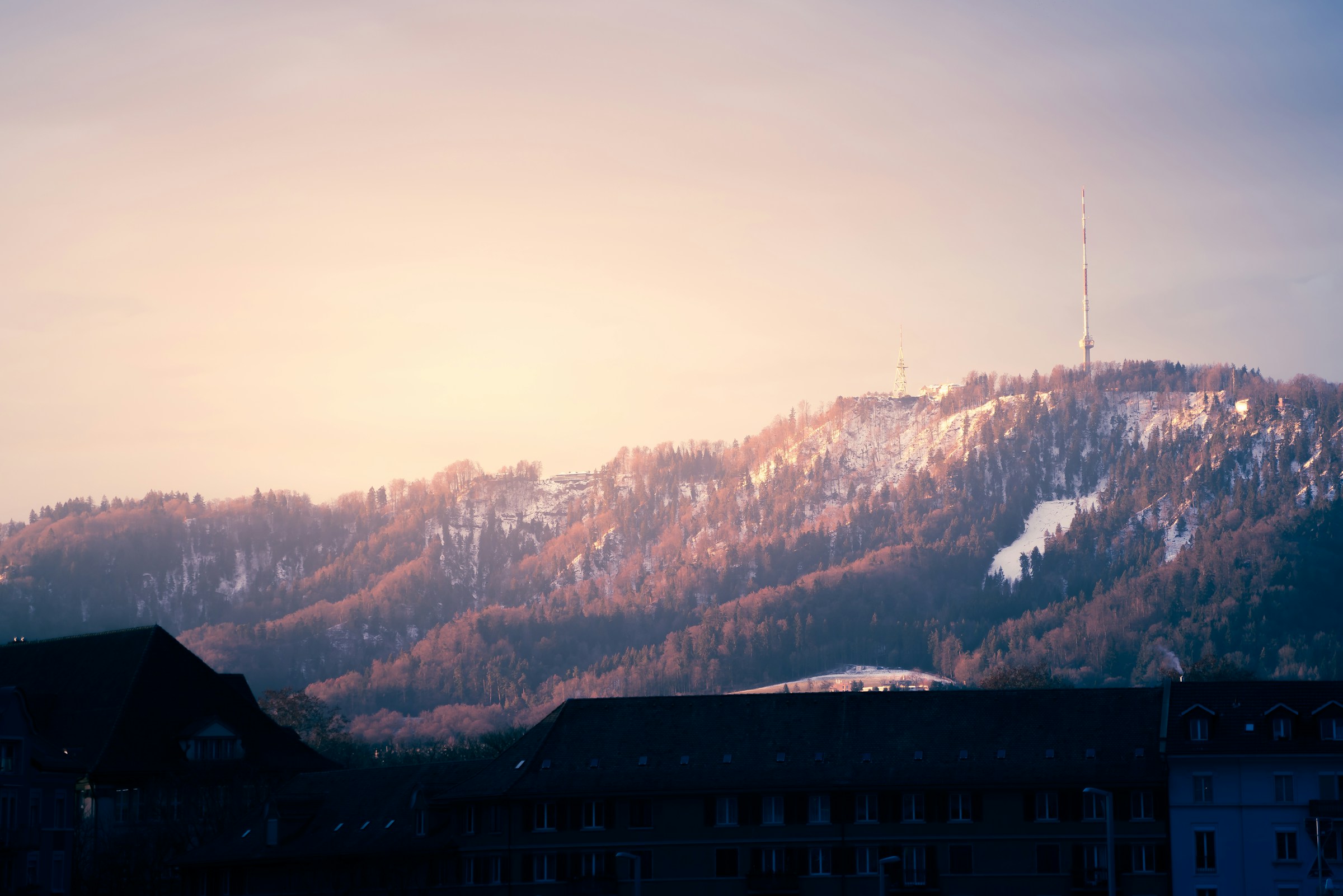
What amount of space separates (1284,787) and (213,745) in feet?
264

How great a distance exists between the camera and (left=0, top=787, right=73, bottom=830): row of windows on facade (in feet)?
449

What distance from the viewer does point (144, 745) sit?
506 ft

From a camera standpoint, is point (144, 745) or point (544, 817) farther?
point (144, 745)

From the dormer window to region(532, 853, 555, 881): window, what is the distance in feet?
106

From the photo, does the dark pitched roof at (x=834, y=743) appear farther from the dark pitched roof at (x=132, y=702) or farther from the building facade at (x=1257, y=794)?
the dark pitched roof at (x=132, y=702)

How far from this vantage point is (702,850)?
137 meters

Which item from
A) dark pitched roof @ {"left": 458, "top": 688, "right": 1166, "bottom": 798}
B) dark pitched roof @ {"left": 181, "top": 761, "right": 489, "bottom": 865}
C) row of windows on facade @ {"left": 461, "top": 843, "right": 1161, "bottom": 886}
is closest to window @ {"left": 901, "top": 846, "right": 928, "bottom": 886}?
row of windows on facade @ {"left": 461, "top": 843, "right": 1161, "bottom": 886}

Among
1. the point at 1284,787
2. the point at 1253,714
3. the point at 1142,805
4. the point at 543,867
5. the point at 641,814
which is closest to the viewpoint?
the point at 1284,787

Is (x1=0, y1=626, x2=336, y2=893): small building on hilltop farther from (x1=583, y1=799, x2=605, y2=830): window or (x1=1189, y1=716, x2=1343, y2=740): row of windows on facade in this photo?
(x1=1189, y1=716, x2=1343, y2=740): row of windows on facade

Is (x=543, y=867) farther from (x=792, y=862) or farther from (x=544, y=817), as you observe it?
(x=792, y=862)

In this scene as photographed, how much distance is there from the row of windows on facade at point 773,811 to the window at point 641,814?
0.13 ft

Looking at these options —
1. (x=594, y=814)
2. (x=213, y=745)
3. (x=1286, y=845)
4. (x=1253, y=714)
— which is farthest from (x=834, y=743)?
(x=213, y=745)

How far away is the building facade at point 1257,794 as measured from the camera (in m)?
134

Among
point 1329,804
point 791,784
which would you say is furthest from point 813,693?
point 1329,804
